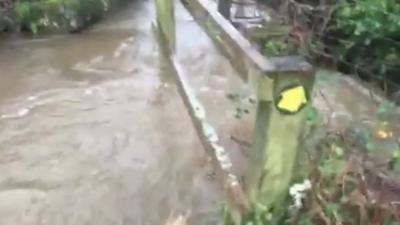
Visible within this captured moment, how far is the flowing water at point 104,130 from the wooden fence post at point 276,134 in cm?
76

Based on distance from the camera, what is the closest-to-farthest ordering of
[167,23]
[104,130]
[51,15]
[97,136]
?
[97,136], [104,130], [167,23], [51,15]

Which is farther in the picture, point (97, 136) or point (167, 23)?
point (167, 23)

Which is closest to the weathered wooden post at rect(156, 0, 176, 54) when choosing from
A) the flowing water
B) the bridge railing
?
the flowing water

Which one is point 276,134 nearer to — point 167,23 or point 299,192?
point 299,192

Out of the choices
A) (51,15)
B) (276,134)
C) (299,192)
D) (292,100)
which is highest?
(292,100)

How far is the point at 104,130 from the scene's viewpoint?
4891 mm

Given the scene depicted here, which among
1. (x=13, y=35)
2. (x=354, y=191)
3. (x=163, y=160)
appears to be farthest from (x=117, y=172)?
(x=13, y=35)

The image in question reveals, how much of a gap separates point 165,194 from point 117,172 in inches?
16.7

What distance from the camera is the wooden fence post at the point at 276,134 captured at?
102 inches

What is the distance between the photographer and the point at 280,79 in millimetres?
2582

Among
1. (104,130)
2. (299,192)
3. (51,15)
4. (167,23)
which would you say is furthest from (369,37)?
(51,15)

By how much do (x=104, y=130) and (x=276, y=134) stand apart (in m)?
2.40

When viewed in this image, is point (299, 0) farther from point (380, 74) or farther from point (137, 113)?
point (137, 113)

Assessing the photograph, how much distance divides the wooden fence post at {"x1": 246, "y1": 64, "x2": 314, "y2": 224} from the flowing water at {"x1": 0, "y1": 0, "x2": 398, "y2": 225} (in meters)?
0.76
